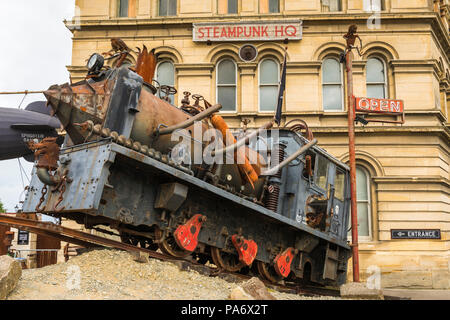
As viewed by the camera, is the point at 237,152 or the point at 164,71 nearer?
the point at 237,152

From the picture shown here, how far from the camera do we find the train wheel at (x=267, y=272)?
882cm

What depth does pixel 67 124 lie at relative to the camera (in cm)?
664

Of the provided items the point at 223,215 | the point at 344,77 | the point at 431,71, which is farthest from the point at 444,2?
the point at 223,215

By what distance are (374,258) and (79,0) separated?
47.8ft

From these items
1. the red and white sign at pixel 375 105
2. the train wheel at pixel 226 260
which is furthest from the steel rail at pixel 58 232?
the red and white sign at pixel 375 105

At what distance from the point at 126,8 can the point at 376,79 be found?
10.1 meters

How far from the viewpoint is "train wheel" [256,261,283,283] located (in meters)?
8.82

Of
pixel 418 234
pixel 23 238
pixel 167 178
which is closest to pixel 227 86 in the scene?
pixel 418 234

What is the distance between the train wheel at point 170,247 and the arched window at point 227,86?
10445 mm

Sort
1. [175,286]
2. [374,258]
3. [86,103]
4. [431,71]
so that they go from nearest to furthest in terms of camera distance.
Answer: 1. [175,286]
2. [86,103]
3. [374,258]
4. [431,71]

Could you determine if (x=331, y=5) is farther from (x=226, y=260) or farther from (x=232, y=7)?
(x=226, y=260)

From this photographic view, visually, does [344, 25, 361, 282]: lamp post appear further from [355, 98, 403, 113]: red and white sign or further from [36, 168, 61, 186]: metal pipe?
[36, 168, 61, 186]: metal pipe

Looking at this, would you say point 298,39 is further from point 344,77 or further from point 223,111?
point 223,111

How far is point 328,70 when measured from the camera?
17.1 meters
